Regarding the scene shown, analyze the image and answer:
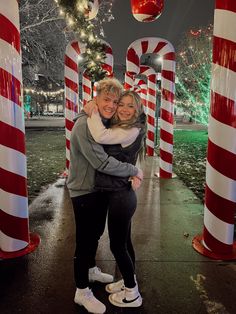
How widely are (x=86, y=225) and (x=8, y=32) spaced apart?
91.5 inches

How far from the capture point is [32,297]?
283cm

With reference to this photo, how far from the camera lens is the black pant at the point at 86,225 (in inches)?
103

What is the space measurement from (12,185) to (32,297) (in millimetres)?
1345

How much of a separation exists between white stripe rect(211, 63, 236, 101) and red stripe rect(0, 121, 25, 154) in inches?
95.6

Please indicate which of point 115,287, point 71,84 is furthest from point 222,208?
point 71,84

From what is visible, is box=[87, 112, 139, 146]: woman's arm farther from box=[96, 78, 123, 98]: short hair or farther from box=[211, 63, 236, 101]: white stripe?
box=[211, 63, 236, 101]: white stripe

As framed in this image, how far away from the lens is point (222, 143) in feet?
11.5

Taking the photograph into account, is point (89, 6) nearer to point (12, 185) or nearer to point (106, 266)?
point (12, 185)

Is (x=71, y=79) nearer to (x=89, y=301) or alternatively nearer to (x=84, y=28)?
(x=84, y=28)

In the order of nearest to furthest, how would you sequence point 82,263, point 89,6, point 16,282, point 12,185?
point 82,263, point 16,282, point 12,185, point 89,6

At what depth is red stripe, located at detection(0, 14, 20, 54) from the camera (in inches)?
131

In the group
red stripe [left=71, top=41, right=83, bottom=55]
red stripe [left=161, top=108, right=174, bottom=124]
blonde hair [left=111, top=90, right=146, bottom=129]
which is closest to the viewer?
blonde hair [left=111, top=90, right=146, bottom=129]

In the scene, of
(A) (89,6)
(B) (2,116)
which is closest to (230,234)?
(B) (2,116)

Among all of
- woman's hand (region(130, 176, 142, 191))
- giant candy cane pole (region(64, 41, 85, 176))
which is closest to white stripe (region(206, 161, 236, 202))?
woman's hand (region(130, 176, 142, 191))
